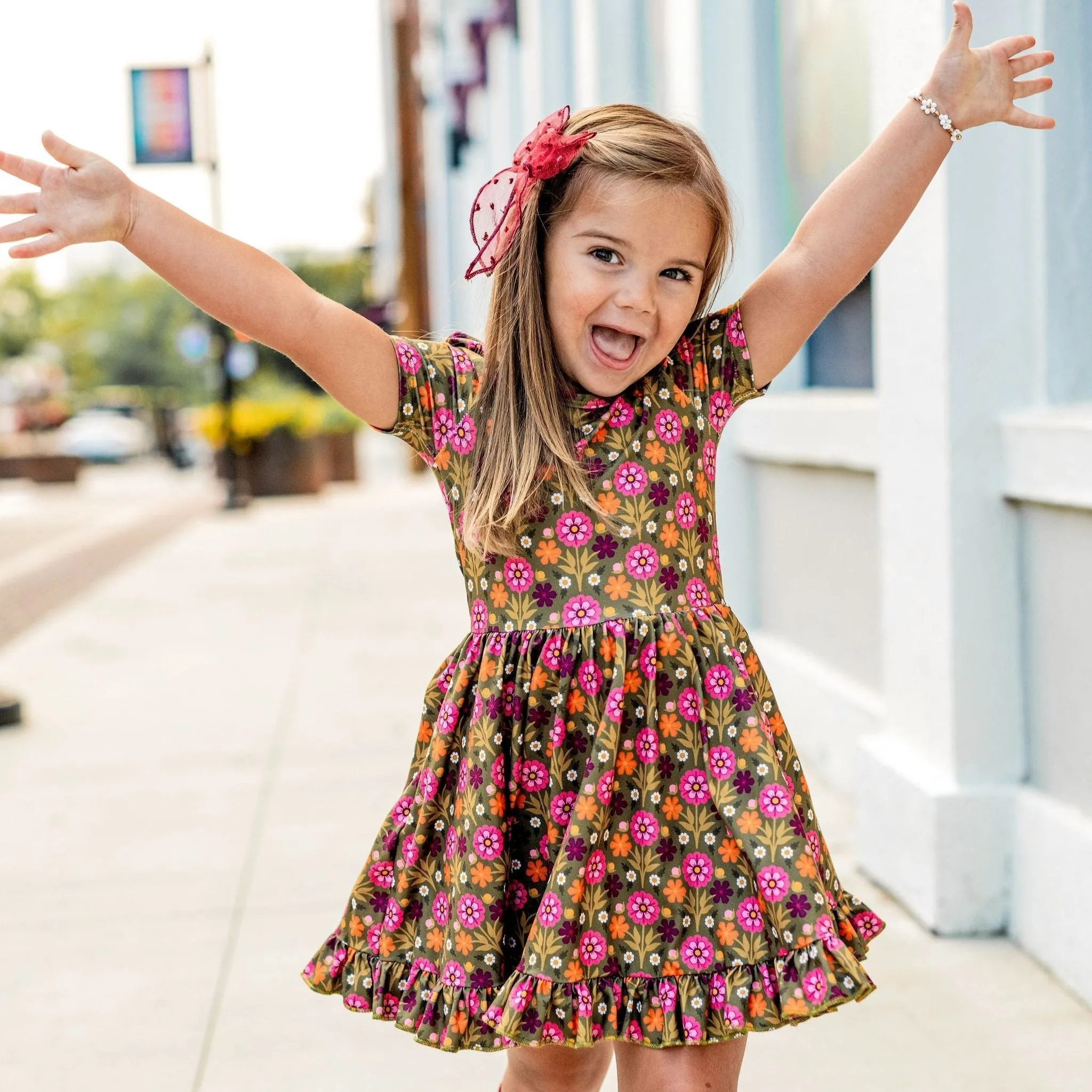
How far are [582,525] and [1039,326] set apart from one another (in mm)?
1665

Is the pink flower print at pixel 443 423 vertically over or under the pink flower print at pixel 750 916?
over

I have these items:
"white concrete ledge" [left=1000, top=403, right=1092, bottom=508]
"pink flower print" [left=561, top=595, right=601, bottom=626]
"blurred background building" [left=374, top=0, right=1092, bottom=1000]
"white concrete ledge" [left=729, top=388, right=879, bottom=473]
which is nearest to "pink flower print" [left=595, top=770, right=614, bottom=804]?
"pink flower print" [left=561, top=595, right=601, bottom=626]

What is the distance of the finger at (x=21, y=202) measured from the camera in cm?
197

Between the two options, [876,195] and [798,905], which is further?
[876,195]

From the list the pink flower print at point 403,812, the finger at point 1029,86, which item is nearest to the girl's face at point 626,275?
the finger at point 1029,86

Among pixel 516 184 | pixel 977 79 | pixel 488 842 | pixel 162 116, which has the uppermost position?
pixel 162 116

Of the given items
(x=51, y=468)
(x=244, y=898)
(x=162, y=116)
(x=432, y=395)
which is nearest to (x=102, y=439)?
(x=51, y=468)

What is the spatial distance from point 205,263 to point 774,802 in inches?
41.9

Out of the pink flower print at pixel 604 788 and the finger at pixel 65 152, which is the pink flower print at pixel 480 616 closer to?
the pink flower print at pixel 604 788

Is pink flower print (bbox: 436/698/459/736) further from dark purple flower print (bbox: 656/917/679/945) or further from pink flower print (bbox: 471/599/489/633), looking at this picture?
dark purple flower print (bbox: 656/917/679/945)

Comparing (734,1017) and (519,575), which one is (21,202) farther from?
(734,1017)

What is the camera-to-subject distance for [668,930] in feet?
6.53

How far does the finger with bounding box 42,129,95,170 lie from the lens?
1.96 metres

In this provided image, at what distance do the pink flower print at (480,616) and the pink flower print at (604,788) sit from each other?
309 mm
